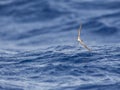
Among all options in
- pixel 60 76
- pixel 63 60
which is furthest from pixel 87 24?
pixel 60 76

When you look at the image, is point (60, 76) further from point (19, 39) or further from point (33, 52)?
point (19, 39)

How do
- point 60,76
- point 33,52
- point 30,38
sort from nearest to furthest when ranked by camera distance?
point 60,76 → point 33,52 → point 30,38

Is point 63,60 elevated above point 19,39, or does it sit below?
below

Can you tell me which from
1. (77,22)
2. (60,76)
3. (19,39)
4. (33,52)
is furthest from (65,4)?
(60,76)

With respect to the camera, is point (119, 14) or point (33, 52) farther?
point (119, 14)

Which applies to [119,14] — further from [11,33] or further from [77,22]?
[11,33]

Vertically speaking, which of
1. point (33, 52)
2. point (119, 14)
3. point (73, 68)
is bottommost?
point (73, 68)

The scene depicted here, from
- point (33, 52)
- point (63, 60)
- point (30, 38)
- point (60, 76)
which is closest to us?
point (60, 76)
